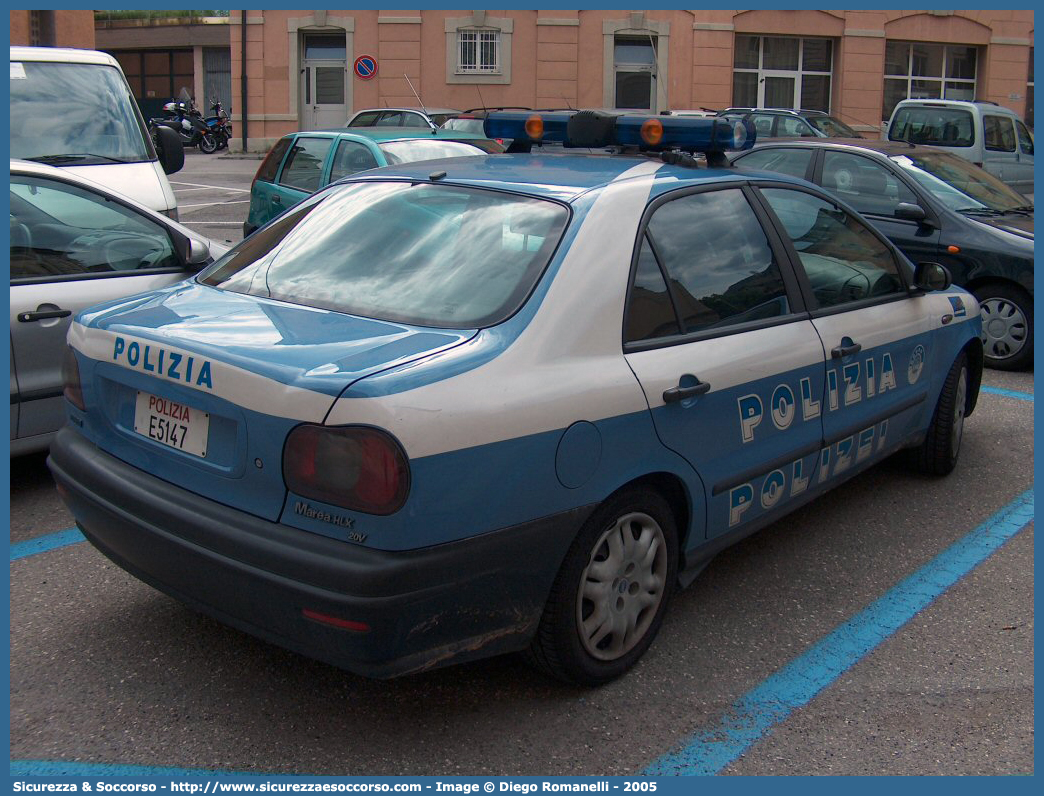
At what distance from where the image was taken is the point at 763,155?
905 centimetres

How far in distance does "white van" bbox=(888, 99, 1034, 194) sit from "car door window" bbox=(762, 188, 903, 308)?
12.0 meters

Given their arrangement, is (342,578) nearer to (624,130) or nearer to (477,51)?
(624,130)

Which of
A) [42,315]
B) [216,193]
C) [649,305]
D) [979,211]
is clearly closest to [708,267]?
[649,305]

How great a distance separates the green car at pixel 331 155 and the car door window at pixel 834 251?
4.87m

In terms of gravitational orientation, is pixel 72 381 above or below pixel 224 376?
below

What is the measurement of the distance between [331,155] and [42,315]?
5159 mm

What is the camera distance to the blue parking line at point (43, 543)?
14.3 ft

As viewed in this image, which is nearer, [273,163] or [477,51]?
[273,163]

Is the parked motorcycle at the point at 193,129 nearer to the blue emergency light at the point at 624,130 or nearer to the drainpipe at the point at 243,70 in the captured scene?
the drainpipe at the point at 243,70

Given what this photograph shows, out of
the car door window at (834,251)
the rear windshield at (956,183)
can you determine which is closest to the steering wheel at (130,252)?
the car door window at (834,251)

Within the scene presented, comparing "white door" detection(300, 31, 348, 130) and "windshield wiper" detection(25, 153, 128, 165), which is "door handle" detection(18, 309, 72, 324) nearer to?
"windshield wiper" detection(25, 153, 128, 165)

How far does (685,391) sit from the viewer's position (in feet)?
11.4

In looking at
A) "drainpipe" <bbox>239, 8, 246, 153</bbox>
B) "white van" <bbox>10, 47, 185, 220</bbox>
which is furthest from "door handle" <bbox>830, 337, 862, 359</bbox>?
"drainpipe" <bbox>239, 8, 246, 153</bbox>

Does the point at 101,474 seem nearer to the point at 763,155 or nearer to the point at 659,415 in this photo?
the point at 659,415
